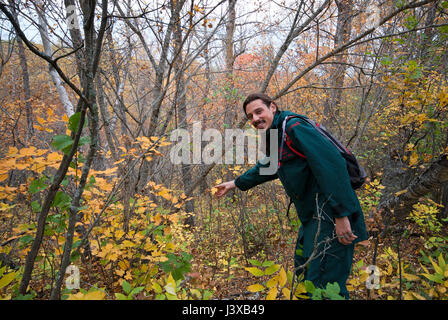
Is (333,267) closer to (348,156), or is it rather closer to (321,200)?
(321,200)

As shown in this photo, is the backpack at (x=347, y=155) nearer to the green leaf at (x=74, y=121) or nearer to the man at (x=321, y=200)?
the man at (x=321, y=200)

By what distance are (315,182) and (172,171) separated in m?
2.20

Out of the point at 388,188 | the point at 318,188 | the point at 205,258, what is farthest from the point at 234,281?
the point at 388,188

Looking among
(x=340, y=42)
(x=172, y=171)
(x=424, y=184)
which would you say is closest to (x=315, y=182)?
(x=172, y=171)

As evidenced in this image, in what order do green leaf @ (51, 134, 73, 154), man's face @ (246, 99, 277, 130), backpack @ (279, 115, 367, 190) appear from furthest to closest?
man's face @ (246, 99, 277, 130)
backpack @ (279, 115, 367, 190)
green leaf @ (51, 134, 73, 154)

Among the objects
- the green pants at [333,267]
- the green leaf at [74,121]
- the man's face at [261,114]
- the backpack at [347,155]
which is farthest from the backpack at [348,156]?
the green leaf at [74,121]

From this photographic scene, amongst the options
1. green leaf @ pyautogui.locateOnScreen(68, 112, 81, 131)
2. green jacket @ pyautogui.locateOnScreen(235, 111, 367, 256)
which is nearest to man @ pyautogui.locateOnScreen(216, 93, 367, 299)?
green jacket @ pyautogui.locateOnScreen(235, 111, 367, 256)

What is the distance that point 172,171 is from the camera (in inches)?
126

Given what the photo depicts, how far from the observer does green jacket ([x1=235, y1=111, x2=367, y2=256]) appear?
1.29 metres

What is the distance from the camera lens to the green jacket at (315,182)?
1.29 meters

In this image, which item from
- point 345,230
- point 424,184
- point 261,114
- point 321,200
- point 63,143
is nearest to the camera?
point 63,143

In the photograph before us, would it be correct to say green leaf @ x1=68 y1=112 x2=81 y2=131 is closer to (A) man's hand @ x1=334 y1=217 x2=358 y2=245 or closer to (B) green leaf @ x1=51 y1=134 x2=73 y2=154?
(B) green leaf @ x1=51 y1=134 x2=73 y2=154

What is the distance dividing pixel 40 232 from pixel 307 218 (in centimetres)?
162

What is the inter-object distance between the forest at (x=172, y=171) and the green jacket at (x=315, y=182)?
0.98 feet
